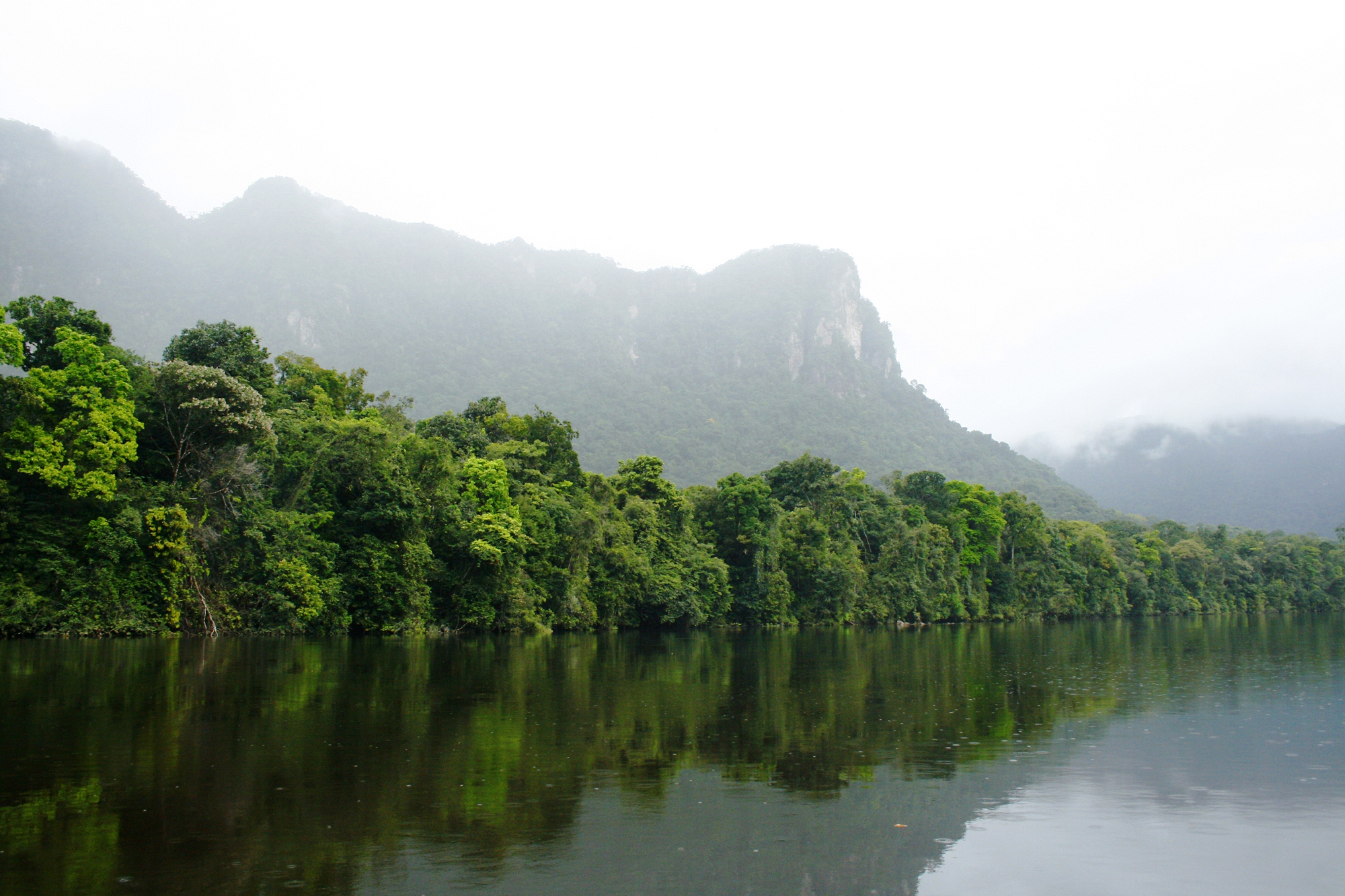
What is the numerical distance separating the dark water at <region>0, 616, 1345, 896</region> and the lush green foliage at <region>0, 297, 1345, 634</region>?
13697 millimetres

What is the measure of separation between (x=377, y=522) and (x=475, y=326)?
12226 cm

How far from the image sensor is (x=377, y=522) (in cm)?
4050

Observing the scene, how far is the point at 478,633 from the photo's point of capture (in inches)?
1758

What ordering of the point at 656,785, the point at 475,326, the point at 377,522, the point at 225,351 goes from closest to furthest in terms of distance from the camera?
the point at 656,785 < the point at 225,351 < the point at 377,522 < the point at 475,326

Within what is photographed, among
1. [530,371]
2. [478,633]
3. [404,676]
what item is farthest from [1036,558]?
[530,371]

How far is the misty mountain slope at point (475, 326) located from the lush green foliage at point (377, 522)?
174 ft

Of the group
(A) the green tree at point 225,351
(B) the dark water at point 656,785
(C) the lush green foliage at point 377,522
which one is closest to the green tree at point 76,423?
(C) the lush green foliage at point 377,522

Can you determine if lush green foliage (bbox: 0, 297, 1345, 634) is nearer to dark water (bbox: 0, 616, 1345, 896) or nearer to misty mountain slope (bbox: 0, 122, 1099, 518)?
dark water (bbox: 0, 616, 1345, 896)

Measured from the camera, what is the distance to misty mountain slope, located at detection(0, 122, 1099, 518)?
132 m

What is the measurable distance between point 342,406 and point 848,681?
41076 millimetres

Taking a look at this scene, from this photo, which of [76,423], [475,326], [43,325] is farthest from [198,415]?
[475,326]

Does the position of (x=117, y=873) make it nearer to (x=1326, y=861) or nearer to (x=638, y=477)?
(x=1326, y=861)

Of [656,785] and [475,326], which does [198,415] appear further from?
[475,326]

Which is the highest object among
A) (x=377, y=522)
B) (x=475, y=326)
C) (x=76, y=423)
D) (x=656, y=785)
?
(x=475, y=326)
